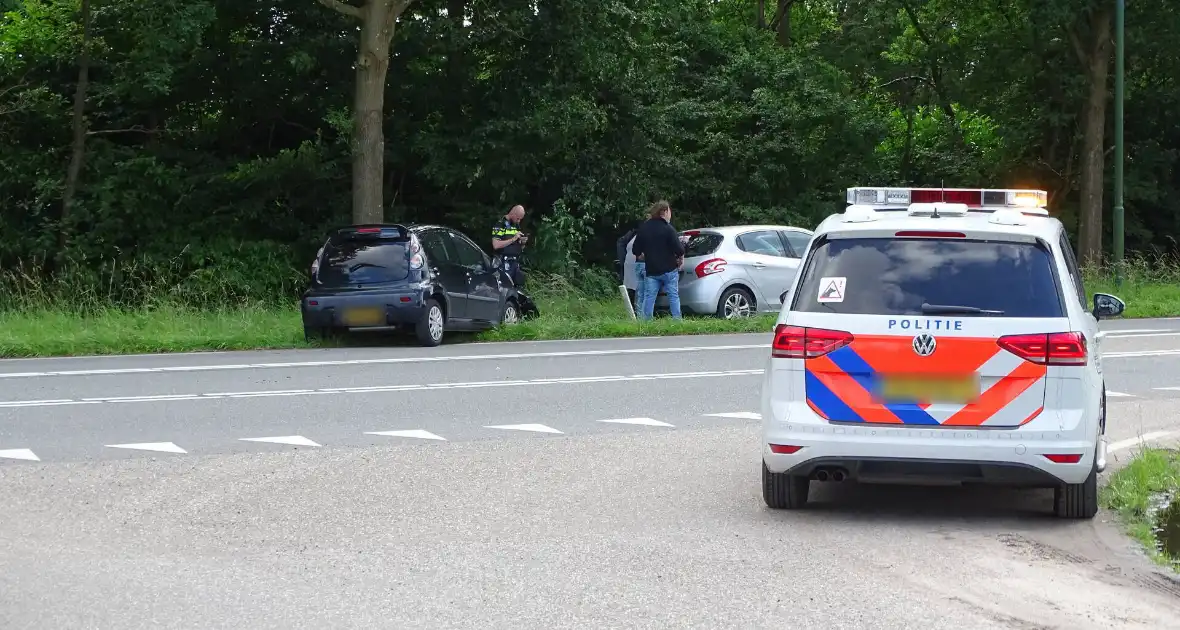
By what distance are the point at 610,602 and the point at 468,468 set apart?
3461 mm

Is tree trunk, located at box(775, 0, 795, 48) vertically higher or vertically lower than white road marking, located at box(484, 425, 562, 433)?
higher

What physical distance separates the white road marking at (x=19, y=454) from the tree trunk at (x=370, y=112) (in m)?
13.4

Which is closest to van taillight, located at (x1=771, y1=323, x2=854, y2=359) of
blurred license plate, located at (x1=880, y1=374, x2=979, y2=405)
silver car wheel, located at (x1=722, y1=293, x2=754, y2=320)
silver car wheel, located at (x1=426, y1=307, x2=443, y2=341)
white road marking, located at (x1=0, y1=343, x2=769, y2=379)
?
blurred license plate, located at (x1=880, y1=374, x2=979, y2=405)

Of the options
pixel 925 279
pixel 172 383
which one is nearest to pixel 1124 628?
pixel 925 279

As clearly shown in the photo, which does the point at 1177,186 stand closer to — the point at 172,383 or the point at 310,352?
the point at 310,352

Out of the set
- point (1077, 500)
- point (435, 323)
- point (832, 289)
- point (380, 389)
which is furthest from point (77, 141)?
point (1077, 500)

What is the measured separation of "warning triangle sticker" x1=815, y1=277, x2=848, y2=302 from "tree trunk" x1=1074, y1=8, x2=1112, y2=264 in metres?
24.6

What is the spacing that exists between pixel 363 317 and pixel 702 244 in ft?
18.7

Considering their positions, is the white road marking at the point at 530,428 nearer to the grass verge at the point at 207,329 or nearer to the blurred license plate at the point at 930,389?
the blurred license plate at the point at 930,389

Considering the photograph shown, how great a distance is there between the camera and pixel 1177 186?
36.2 m

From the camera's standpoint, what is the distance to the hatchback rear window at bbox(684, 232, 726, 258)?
69.6 ft

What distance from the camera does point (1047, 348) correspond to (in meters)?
7.48

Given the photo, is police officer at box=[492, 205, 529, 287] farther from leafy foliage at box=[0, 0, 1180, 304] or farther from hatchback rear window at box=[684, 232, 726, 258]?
leafy foliage at box=[0, 0, 1180, 304]

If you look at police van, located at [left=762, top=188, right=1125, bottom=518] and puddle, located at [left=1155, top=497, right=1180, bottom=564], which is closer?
puddle, located at [left=1155, top=497, right=1180, bottom=564]
